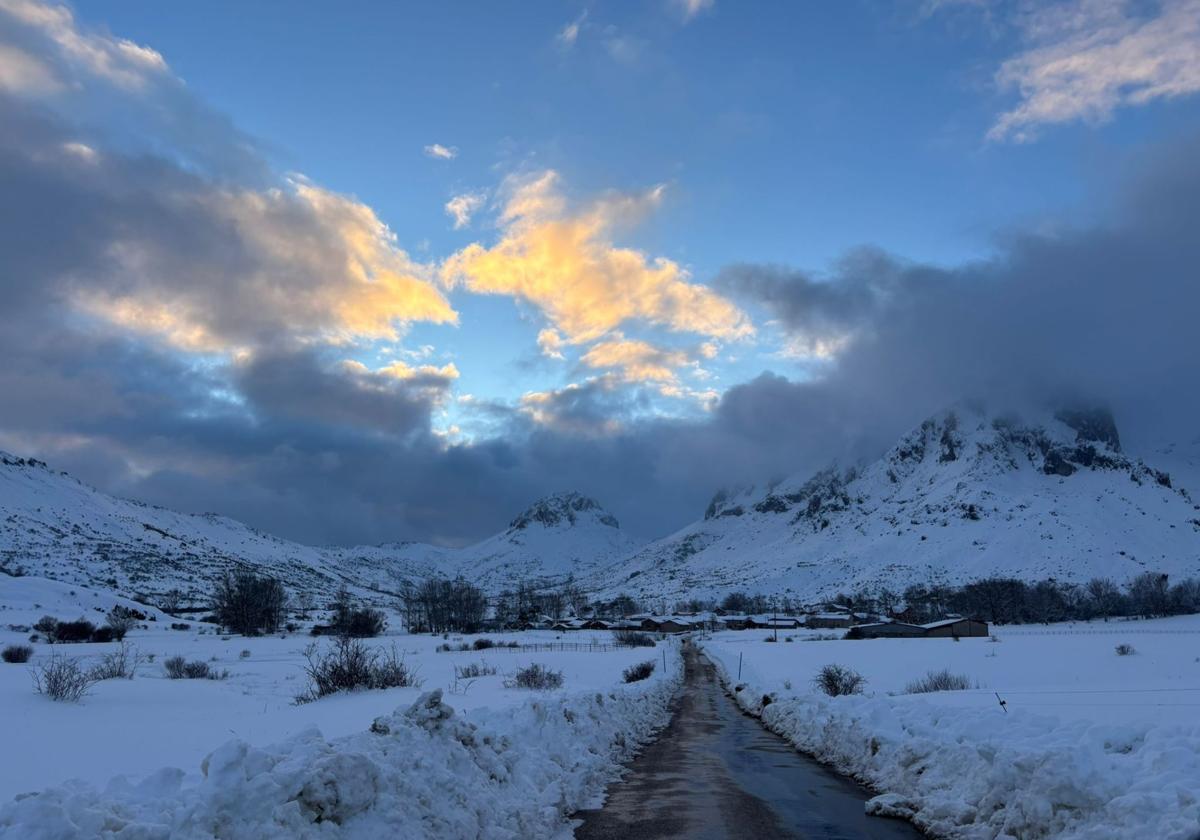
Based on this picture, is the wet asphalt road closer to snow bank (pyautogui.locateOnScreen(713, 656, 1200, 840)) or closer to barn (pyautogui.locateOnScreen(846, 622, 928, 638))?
snow bank (pyautogui.locateOnScreen(713, 656, 1200, 840))

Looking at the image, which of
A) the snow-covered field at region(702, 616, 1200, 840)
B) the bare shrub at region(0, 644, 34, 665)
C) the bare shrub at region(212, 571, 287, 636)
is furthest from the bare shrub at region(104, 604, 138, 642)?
the snow-covered field at region(702, 616, 1200, 840)

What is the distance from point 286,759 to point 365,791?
76cm

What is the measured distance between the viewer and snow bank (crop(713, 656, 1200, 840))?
7.32 meters

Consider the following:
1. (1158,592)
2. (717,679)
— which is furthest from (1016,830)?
(1158,592)

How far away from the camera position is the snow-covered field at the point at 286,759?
235 inches

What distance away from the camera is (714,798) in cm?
1156

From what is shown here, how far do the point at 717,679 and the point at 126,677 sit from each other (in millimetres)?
37523

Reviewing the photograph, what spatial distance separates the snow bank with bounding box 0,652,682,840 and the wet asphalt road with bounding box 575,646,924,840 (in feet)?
2.57

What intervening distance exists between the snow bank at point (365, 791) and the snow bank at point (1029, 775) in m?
4.75

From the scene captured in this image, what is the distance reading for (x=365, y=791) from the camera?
7152mm

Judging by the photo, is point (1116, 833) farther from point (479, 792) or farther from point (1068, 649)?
point (1068, 649)

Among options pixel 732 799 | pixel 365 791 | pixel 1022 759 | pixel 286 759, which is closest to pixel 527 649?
pixel 732 799

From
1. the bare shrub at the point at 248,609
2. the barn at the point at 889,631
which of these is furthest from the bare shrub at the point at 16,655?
the barn at the point at 889,631

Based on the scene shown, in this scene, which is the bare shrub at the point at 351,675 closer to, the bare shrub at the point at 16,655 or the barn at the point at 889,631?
the bare shrub at the point at 16,655
